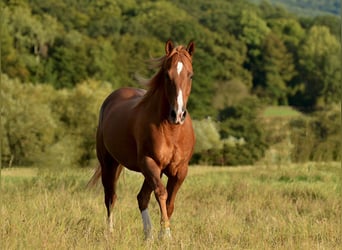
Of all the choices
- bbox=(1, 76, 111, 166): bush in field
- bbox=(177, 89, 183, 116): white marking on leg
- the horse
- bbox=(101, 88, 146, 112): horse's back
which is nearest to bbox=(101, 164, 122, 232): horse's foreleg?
the horse

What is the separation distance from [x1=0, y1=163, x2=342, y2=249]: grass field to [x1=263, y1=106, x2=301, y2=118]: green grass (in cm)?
6039

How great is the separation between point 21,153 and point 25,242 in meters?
36.4

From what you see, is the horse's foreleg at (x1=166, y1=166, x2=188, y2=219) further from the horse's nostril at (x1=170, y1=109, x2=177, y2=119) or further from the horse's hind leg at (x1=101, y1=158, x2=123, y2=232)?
the horse's hind leg at (x1=101, y1=158, x2=123, y2=232)

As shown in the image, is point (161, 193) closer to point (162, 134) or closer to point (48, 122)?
point (162, 134)

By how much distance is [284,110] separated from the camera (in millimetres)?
81875

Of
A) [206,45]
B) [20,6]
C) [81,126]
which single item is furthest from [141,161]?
[206,45]

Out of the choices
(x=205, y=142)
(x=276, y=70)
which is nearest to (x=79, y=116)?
(x=205, y=142)

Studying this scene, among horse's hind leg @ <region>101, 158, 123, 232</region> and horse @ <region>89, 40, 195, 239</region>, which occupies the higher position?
horse @ <region>89, 40, 195, 239</region>

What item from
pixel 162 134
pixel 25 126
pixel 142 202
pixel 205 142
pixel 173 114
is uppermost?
pixel 173 114

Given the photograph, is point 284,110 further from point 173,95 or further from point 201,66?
point 173,95

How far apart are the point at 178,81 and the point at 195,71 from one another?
67.6 m

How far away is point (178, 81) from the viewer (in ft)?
22.9

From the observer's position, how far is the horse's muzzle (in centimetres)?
683

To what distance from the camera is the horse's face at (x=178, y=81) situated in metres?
6.86
